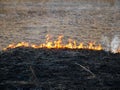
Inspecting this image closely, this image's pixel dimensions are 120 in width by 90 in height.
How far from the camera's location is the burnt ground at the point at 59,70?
5.38 m

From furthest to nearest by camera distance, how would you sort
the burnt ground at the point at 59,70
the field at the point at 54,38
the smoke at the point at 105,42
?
Answer: the smoke at the point at 105,42, the field at the point at 54,38, the burnt ground at the point at 59,70

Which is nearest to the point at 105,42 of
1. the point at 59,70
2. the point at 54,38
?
the point at 54,38

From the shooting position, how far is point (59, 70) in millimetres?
5922

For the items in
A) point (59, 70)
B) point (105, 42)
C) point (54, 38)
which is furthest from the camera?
point (54, 38)

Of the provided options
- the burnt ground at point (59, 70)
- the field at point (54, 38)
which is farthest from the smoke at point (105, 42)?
the burnt ground at point (59, 70)

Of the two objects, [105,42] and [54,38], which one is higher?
[54,38]

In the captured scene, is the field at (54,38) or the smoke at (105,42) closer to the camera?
the field at (54,38)

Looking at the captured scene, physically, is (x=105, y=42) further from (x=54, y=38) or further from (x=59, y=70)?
(x=59, y=70)

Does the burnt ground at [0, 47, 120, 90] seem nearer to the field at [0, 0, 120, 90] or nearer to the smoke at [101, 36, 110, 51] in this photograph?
the field at [0, 0, 120, 90]

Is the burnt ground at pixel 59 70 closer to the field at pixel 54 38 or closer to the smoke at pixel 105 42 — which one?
the field at pixel 54 38

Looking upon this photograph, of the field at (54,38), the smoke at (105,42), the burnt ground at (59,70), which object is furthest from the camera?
the smoke at (105,42)

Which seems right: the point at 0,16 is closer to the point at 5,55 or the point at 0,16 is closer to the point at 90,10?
the point at 90,10

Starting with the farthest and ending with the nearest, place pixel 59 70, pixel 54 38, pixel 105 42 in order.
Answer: pixel 54 38 → pixel 105 42 → pixel 59 70

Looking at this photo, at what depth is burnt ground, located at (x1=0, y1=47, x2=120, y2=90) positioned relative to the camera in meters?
5.38
